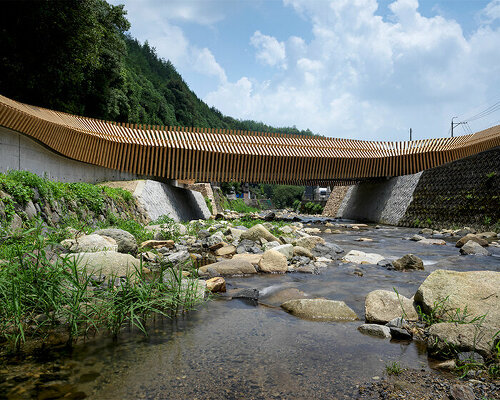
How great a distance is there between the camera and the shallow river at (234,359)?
2.22 meters

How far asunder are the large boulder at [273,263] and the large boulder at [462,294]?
8.55 feet

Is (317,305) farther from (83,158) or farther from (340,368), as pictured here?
(83,158)

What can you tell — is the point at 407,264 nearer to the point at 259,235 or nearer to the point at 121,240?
the point at 259,235

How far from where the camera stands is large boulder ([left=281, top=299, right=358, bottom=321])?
3647mm

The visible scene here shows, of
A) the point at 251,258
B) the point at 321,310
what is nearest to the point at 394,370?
the point at 321,310

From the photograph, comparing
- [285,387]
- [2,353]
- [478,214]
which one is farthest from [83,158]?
[478,214]

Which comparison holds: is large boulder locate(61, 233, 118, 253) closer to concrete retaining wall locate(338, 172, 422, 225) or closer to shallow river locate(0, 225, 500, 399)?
shallow river locate(0, 225, 500, 399)

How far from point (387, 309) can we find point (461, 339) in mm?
919

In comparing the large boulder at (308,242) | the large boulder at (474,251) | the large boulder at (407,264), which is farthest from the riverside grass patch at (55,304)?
the large boulder at (474,251)

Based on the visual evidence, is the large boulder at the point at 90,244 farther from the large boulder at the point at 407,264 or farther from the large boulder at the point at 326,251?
the large boulder at the point at 407,264

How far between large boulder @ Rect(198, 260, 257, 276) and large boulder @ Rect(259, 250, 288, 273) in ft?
0.77

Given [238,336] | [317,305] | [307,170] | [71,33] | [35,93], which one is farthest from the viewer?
[307,170]

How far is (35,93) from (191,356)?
19070mm

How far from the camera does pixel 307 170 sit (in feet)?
66.1
